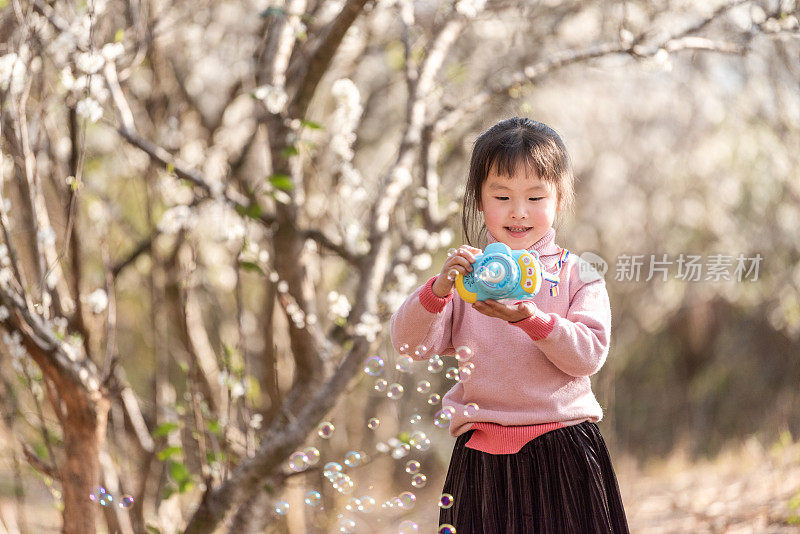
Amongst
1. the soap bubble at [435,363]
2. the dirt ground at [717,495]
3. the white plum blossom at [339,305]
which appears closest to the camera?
the soap bubble at [435,363]

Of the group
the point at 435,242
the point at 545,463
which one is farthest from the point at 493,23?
the point at 545,463

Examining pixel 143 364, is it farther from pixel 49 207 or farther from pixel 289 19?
pixel 289 19

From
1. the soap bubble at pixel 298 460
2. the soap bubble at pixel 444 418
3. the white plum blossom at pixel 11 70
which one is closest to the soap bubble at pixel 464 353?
the soap bubble at pixel 444 418

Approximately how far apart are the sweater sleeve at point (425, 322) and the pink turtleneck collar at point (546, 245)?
0.72ft

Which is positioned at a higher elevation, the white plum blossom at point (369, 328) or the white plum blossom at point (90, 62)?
the white plum blossom at point (90, 62)

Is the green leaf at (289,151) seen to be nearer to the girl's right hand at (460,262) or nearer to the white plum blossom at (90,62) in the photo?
the white plum blossom at (90,62)

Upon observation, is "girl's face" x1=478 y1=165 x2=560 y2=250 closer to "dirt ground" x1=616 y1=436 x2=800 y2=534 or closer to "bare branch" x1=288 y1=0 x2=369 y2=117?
"bare branch" x1=288 y1=0 x2=369 y2=117

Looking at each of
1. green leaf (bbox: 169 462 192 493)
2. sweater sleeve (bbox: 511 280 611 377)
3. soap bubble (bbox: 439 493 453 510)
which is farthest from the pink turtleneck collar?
green leaf (bbox: 169 462 192 493)

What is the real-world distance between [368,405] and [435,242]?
188 inches

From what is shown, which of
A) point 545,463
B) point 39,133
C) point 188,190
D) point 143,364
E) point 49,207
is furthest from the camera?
point 143,364

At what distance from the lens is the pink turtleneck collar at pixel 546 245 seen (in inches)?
85.0

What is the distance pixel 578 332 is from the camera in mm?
2027

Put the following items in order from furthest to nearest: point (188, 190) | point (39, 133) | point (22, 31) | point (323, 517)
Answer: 1. point (323, 517)
2. point (188, 190)
3. point (39, 133)
4. point (22, 31)

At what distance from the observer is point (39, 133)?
11.6 ft
